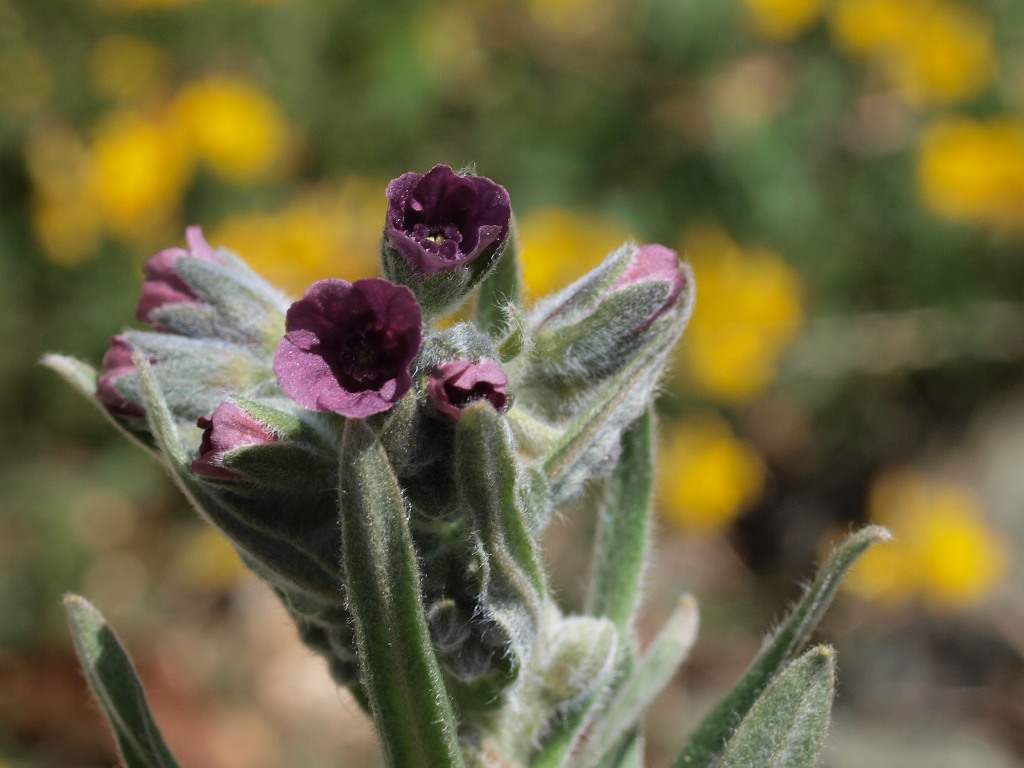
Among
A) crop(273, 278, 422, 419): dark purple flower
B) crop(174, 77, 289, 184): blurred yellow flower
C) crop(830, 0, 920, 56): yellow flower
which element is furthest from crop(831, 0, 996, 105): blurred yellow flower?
crop(273, 278, 422, 419): dark purple flower

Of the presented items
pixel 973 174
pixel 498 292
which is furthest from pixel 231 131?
pixel 498 292

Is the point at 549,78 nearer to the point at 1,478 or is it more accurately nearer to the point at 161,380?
the point at 1,478

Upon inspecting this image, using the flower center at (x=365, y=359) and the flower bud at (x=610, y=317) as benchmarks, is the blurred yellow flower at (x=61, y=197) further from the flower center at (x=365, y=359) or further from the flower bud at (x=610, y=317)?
the flower center at (x=365, y=359)

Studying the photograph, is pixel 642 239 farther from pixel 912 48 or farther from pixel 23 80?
pixel 23 80

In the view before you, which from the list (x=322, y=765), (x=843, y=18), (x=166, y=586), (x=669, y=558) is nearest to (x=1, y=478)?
(x=166, y=586)

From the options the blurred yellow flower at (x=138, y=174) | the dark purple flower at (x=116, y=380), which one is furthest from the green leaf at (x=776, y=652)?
the blurred yellow flower at (x=138, y=174)

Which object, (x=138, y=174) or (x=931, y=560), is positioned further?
(x=138, y=174)
